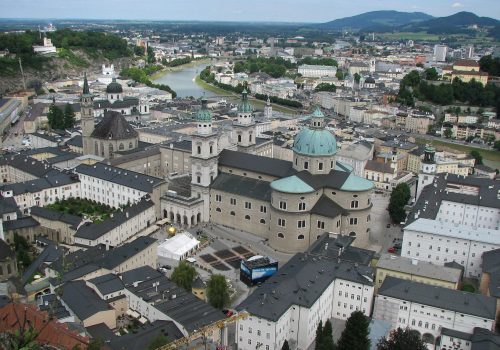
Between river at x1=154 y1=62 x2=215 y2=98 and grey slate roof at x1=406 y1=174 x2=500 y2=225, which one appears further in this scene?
river at x1=154 y1=62 x2=215 y2=98

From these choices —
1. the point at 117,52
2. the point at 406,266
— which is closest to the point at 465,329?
the point at 406,266

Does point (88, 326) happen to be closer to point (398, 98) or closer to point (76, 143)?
point (76, 143)

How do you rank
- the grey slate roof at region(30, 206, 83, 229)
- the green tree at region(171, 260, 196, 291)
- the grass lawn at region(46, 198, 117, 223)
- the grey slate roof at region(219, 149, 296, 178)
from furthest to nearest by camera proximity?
1. the grass lawn at region(46, 198, 117, 223)
2. the grey slate roof at region(219, 149, 296, 178)
3. the grey slate roof at region(30, 206, 83, 229)
4. the green tree at region(171, 260, 196, 291)

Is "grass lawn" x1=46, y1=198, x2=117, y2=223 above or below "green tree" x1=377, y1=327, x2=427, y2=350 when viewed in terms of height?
below

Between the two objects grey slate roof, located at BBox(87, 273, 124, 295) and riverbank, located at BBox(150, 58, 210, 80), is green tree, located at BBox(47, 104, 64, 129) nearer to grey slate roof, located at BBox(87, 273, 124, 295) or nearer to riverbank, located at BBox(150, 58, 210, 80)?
grey slate roof, located at BBox(87, 273, 124, 295)

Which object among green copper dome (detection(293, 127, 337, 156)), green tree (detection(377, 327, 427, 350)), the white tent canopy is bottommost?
the white tent canopy

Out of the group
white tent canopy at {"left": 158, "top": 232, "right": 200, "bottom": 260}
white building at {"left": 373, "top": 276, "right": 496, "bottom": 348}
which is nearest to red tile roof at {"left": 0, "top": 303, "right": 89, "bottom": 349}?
Result: white tent canopy at {"left": 158, "top": 232, "right": 200, "bottom": 260}

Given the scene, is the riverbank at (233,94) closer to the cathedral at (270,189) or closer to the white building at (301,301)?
the cathedral at (270,189)
